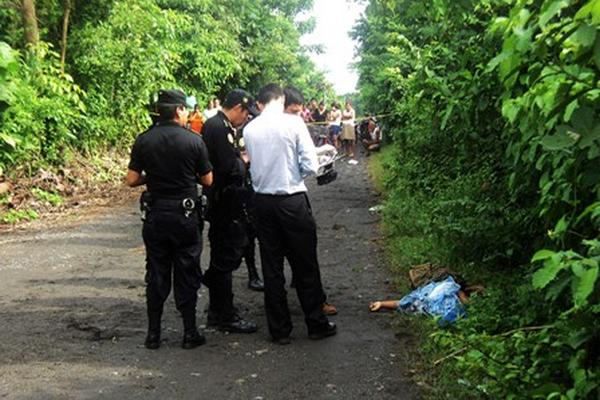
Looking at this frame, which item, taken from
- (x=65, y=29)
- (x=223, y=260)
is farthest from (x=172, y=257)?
(x=65, y=29)

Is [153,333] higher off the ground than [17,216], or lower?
higher

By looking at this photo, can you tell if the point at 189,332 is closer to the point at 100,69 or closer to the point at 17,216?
the point at 17,216

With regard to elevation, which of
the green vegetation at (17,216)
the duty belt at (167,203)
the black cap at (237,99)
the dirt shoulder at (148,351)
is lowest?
the green vegetation at (17,216)

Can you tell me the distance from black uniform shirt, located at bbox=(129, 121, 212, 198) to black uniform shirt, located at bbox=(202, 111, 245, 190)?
1.44ft

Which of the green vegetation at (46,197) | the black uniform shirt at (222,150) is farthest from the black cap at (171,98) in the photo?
A: the green vegetation at (46,197)

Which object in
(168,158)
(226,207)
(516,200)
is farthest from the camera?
(516,200)

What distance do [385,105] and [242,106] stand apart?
49.9 ft

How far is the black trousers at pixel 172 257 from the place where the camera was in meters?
5.37

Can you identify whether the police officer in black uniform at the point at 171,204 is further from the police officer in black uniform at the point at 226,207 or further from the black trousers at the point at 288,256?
the black trousers at the point at 288,256

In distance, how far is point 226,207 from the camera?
6012mm

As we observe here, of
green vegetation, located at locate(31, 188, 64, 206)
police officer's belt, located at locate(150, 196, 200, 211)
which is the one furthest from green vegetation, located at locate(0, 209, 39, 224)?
police officer's belt, located at locate(150, 196, 200, 211)

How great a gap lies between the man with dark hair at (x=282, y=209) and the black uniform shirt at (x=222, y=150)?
310 millimetres

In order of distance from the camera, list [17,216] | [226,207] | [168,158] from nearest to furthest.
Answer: [168,158]
[226,207]
[17,216]

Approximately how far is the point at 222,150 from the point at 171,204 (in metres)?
0.78
